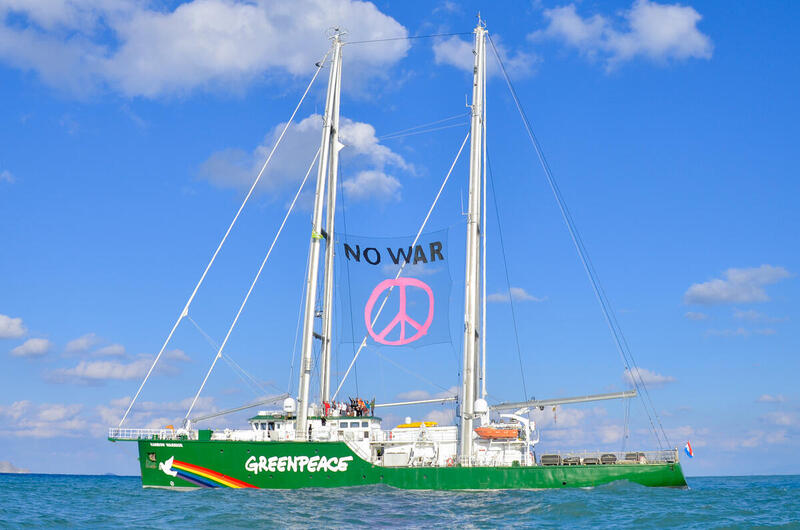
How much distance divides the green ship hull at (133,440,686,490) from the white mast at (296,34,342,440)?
1.89m

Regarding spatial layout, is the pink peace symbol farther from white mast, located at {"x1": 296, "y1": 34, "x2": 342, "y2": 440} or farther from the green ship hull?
the green ship hull

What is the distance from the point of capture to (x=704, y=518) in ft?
91.0

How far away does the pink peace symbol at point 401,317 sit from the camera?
127ft

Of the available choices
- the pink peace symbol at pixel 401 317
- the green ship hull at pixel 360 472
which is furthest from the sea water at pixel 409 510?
the pink peace symbol at pixel 401 317

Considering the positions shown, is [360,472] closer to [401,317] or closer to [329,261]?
[401,317]

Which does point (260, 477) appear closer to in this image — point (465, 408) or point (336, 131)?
point (465, 408)

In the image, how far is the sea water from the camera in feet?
86.1

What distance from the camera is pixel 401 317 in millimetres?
38875

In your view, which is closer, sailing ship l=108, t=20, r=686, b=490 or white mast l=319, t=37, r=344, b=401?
sailing ship l=108, t=20, r=686, b=490

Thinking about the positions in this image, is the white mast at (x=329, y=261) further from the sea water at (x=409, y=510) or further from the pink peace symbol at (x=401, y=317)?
the sea water at (x=409, y=510)

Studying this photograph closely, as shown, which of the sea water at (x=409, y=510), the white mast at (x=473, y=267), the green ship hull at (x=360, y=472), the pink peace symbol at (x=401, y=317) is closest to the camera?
the sea water at (x=409, y=510)

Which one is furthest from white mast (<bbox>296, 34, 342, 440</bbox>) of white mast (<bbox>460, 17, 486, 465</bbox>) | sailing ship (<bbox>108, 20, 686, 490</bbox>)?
white mast (<bbox>460, 17, 486, 465</bbox>)

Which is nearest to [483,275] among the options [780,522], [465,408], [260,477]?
[465,408]

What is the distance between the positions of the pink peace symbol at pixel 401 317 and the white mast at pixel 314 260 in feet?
9.74
